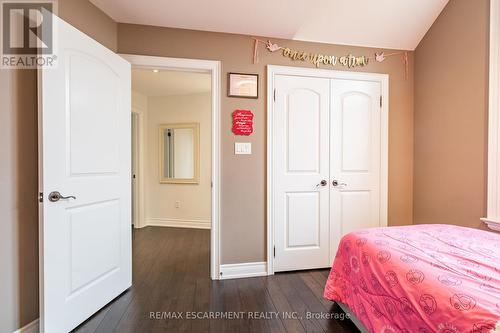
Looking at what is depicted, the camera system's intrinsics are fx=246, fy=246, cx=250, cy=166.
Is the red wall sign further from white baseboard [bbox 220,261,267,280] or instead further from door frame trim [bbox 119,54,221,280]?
white baseboard [bbox 220,261,267,280]

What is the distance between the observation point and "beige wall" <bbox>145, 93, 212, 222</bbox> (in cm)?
430

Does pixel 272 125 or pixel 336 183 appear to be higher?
pixel 272 125

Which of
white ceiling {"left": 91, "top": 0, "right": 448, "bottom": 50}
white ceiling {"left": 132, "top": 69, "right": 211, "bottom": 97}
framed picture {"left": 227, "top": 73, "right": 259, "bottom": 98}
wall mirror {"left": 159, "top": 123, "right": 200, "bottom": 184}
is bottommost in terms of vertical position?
wall mirror {"left": 159, "top": 123, "right": 200, "bottom": 184}

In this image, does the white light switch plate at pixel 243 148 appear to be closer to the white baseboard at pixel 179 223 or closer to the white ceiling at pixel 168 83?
the white ceiling at pixel 168 83

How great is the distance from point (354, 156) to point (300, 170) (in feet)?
2.04

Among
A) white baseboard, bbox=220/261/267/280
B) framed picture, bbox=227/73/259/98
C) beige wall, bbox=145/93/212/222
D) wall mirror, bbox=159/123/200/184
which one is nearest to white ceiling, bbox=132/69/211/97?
beige wall, bbox=145/93/212/222

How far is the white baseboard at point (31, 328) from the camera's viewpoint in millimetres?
1502

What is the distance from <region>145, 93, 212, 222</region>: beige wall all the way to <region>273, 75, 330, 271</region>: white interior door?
81.5 inches

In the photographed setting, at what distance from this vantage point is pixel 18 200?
1.50 metres

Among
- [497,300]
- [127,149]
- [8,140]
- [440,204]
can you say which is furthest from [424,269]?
[8,140]

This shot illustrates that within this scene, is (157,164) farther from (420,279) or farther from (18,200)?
(420,279)

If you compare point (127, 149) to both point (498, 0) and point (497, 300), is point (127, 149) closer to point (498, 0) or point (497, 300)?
point (497, 300)

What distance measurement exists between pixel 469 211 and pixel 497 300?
5.58 feet

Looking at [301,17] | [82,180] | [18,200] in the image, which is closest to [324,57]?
[301,17]
